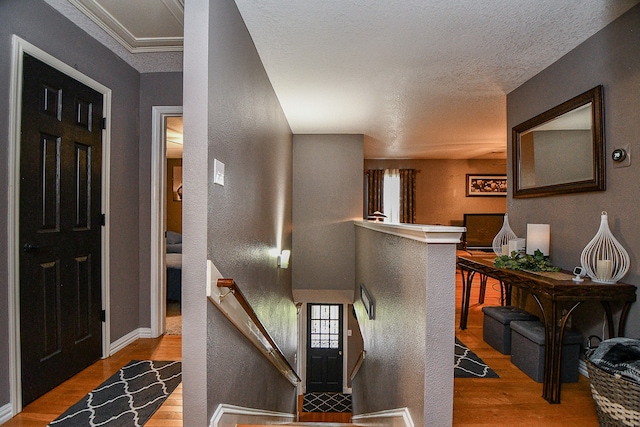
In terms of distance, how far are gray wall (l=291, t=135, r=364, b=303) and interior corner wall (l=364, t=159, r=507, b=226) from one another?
2.77 m

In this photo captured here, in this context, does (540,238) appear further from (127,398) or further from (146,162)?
(146,162)

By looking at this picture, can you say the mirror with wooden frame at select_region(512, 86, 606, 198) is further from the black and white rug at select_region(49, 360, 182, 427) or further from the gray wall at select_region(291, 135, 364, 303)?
the black and white rug at select_region(49, 360, 182, 427)

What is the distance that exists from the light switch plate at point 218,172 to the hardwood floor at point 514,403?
6.20 ft

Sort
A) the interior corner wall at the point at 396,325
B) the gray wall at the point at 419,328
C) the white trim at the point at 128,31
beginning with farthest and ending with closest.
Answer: the white trim at the point at 128,31 → the interior corner wall at the point at 396,325 → the gray wall at the point at 419,328

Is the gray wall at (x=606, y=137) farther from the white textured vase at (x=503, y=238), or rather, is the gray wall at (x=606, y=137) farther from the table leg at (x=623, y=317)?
the white textured vase at (x=503, y=238)

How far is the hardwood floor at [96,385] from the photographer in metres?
1.83

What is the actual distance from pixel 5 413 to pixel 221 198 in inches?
70.1

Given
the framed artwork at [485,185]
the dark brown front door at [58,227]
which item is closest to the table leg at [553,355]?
the dark brown front door at [58,227]

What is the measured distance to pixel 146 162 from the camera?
3.12 metres

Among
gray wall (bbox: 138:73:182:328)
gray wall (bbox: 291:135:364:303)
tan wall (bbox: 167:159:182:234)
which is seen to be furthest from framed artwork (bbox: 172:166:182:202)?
gray wall (bbox: 138:73:182:328)

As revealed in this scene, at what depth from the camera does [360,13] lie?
1918 mm

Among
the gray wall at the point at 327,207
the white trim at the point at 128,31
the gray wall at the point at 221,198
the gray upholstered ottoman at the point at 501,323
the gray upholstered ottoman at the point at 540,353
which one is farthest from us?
the gray wall at the point at 327,207

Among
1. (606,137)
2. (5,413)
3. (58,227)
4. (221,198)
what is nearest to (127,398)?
(5,413)

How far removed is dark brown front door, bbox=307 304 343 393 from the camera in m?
6.89
